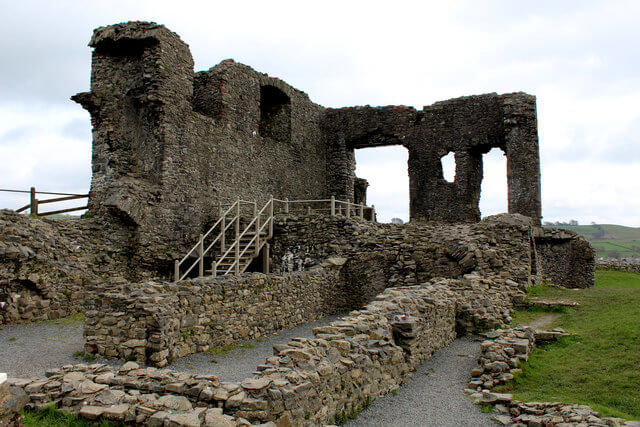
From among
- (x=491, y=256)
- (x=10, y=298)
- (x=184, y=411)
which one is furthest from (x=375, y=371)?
(x=10, y=298)

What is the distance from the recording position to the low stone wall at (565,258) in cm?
2395

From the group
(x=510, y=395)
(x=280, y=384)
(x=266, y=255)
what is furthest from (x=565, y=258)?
(x=280, y=384)

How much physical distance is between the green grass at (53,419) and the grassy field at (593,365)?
587cm

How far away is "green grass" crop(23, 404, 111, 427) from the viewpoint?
18.6 feet

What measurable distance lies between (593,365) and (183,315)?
756cm

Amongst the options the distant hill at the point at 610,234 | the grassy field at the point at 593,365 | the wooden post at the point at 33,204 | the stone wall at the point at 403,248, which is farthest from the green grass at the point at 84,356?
the distant hill at the point at 610,234

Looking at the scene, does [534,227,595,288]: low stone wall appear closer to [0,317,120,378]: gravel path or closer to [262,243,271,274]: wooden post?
[262,243,271,274]: wooden post

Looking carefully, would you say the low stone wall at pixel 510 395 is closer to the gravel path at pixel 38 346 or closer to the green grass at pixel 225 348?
the green grass at pixel 225 348

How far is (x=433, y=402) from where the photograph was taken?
767 centimetres

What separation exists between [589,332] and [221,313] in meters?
7.77

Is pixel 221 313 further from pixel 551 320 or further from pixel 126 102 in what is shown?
pixel 126 102

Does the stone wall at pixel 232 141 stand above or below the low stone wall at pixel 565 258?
above

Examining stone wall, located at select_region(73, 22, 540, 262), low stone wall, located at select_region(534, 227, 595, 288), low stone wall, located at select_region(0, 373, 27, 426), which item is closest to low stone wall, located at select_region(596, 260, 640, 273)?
low stone wall, located at select_region(534, 227, 595, 288)

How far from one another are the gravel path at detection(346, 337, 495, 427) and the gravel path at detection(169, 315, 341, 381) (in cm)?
259
